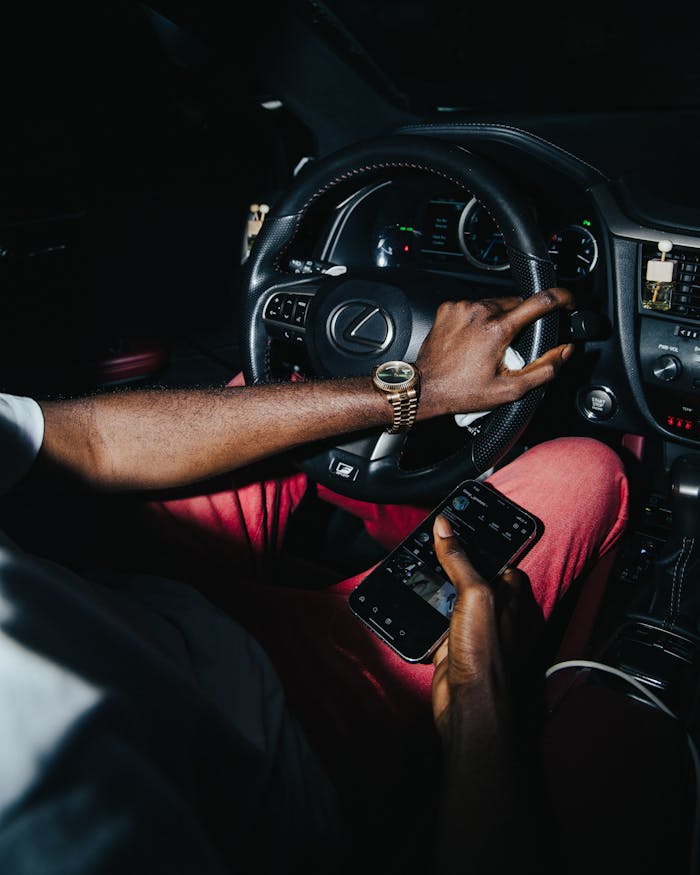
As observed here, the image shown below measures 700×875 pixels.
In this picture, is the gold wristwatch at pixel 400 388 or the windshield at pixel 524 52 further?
the windshield at pixel 524 52

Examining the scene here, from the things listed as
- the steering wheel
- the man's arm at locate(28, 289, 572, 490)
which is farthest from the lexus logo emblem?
the man's arm at locate(28, 289, 572, 490)

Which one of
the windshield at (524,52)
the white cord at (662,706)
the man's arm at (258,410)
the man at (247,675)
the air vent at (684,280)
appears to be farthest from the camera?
the windshield at (524,52)

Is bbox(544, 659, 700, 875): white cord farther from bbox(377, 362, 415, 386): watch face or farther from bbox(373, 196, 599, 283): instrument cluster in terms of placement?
bbox(373, 196, 599, 283): instrument cluster

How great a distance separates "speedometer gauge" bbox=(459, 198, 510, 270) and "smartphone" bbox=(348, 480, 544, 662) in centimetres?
43

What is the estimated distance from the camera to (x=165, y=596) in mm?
755

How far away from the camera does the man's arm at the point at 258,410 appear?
2.62 feet

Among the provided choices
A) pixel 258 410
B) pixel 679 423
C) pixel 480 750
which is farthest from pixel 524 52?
pixel 480 750

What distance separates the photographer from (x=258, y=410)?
2.81 ft

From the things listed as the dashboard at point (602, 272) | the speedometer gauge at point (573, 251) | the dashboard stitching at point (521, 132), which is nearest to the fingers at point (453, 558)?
the dashboard at point (602, 272)

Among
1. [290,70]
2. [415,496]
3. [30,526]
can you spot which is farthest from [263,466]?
[290,70]

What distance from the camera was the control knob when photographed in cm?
99

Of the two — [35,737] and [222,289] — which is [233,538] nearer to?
[35,737]

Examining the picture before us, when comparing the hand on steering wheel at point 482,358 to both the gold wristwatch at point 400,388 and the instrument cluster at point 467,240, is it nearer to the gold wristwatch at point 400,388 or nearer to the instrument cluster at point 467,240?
the gold wristwatch at point 400,388

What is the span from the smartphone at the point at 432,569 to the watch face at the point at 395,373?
0.20 meters
